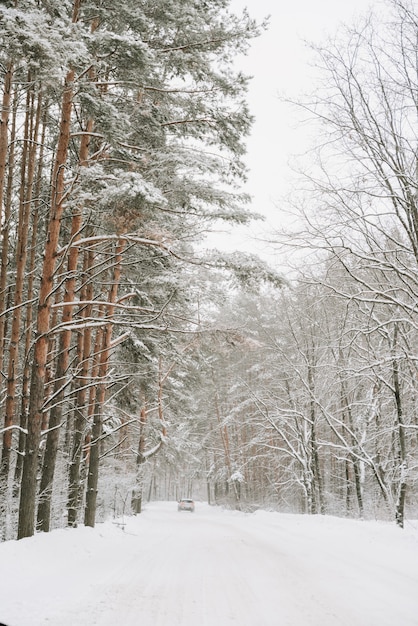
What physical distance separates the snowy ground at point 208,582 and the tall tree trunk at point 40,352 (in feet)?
2.01

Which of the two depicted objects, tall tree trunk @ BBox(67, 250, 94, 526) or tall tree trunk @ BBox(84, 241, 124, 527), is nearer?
tall tree trunk @ BBox(67, 250, 94, 526)

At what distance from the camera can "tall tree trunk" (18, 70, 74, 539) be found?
7.11 meters

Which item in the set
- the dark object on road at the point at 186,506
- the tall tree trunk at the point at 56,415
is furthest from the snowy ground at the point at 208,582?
the dark object on road at the point at 186,506

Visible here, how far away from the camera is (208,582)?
6395 millimetres

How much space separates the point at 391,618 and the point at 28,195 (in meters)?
9.89

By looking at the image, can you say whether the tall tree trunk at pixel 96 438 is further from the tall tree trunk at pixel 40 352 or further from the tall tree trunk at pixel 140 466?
the tall tree trunk at pixel 140 466

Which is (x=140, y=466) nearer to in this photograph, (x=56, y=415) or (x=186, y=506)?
(x=56, y=415)

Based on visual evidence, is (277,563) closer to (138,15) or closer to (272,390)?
(138,15)

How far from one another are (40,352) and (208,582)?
15.2ft

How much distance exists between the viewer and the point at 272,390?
82.9ft

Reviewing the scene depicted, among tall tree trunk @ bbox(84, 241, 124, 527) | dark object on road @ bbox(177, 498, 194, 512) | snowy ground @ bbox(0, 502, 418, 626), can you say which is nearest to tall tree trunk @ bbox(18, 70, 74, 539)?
snowy ground @ bbox(0, 502, 418, 626)

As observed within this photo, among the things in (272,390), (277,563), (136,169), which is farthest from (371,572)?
(272,390)

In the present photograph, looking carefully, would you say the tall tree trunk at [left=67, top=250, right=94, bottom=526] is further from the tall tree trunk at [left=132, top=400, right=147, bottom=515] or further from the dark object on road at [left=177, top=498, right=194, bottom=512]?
the dark object on road at [left=177, top=498, right=194, bottom=512]

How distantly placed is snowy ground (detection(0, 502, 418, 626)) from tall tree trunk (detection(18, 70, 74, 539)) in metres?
0.61
